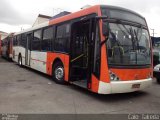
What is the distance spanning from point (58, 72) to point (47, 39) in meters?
2.03

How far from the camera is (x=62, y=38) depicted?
9023mm

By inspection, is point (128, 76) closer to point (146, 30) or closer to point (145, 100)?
point (145, 100)

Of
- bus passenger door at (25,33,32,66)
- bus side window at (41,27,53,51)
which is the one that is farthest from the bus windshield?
bus passenger door at (25,33,32,66)

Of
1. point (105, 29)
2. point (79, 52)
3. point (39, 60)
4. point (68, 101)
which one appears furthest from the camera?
point (39, 60)

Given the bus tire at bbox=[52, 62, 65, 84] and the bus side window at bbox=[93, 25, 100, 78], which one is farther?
the bus tire at bbox=[52, 62, 65, 84]

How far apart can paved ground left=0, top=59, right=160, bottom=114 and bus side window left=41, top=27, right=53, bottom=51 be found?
2481 millimetres

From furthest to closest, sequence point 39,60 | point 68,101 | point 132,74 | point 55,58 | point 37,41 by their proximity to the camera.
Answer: point 37,41
point 39,60
point 55,58
point 132,74
point 68,101

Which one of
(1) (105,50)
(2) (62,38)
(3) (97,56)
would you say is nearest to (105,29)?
(1) (105,50)

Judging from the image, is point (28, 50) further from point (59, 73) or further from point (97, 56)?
point (97, 56)

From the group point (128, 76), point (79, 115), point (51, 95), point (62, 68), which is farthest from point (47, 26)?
point (79, 115)

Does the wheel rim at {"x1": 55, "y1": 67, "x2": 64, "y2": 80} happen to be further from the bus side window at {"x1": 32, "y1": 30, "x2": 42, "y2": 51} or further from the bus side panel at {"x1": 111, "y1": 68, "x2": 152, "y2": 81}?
the bus side panel at {"x1": 111, "y1": 68, "x2": 152, "y2": 81}

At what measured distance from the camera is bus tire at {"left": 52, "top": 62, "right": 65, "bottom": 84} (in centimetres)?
909

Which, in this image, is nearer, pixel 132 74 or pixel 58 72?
pixel 132 74

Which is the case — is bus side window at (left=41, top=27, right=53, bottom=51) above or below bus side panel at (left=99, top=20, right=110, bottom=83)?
above
